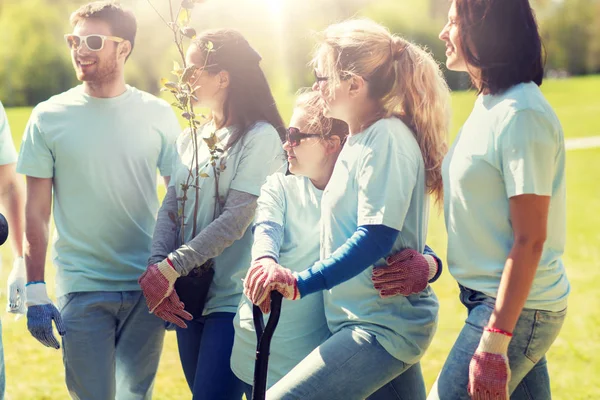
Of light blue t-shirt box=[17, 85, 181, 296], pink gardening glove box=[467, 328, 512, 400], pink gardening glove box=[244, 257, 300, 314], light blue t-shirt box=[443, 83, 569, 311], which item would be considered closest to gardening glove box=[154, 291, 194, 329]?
light blue t-shirt box=[17, 85, 181, 296]

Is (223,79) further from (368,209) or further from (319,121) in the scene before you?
(368,209)

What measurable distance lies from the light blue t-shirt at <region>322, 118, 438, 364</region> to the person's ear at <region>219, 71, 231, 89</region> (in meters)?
0.84

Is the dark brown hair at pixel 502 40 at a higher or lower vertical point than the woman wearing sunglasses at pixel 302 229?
higher

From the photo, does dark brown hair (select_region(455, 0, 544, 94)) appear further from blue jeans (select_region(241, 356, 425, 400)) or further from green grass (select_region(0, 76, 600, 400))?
blue jeans (select_region(241, 356, 425, 400))

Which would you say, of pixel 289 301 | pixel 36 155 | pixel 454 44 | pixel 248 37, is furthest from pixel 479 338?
pixel 248 37

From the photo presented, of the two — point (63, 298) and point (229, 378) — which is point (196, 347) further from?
point (63, 298)

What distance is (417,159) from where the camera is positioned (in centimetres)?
269

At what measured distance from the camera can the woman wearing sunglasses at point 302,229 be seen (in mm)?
2930

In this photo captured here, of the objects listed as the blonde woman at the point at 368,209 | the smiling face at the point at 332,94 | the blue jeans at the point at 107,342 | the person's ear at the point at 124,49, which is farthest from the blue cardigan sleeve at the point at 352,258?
the person's ear at the point at 124,49

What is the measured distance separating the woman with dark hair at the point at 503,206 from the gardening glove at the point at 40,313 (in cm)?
180

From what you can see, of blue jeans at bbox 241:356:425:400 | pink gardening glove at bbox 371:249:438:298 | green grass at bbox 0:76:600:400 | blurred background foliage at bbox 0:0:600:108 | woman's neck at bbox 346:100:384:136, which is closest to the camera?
pink gardening glove at bbox 371:249:438:298

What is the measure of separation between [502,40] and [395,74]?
0.44 metres

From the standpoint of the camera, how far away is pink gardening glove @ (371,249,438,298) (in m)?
2.65

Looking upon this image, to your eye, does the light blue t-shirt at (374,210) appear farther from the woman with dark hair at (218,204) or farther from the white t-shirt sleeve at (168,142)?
the white t-shirt sleeve at (168,142)
